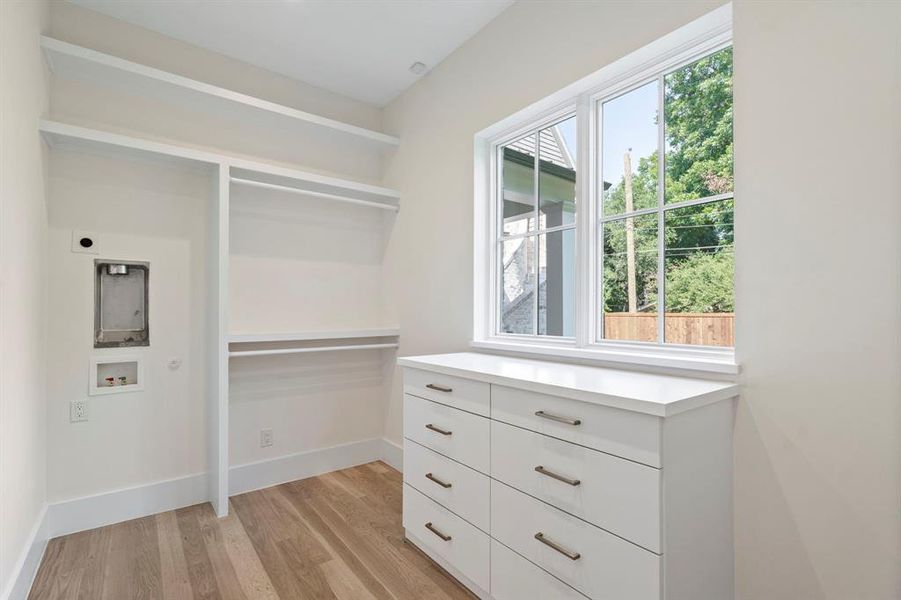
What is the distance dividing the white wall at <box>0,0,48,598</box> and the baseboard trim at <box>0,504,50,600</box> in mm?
17

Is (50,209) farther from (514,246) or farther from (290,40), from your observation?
(514,246)

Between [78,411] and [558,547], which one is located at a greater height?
[78,411]

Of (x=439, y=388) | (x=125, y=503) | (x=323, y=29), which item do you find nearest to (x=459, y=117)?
(x=323, y=29)

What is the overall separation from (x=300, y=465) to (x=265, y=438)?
308 millimetres

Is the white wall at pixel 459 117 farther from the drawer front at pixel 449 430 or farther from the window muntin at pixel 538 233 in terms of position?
the drawer front at pixel 449 430

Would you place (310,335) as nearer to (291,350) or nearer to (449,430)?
(291,350)

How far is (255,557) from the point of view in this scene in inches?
81.0

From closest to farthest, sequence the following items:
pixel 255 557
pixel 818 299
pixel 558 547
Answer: pixel 818 299 → pixel 558 547 → pixel 255 557

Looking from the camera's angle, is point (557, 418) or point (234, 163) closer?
point (557, 418)

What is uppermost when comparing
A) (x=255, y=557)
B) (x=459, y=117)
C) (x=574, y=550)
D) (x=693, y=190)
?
(x=459, y=117)

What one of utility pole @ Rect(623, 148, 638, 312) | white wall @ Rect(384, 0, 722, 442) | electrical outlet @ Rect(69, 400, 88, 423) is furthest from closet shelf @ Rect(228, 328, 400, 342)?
utility pole @ Rect(623, 148, 638, 312)

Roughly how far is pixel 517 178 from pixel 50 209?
2.43 metres

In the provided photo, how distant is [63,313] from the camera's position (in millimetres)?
2287

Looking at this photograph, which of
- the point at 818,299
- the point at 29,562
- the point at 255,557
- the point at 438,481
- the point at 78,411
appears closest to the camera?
the point at 818,299
